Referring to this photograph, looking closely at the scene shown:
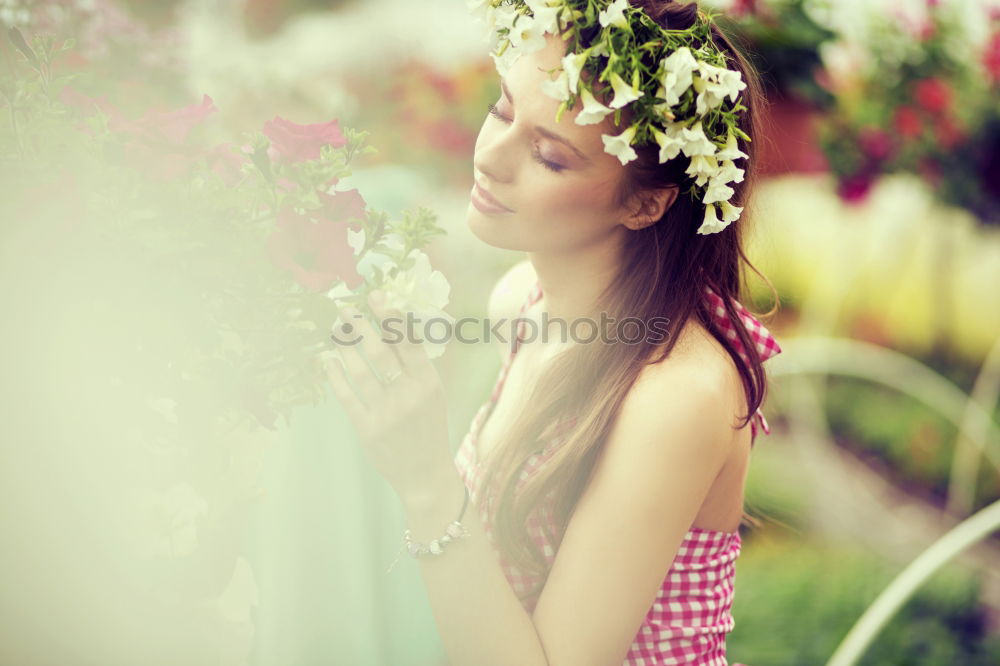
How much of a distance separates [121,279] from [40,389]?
0.12m

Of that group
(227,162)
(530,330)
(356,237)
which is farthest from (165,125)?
(530,330)

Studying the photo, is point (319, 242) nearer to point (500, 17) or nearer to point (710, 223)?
point (500, 17)

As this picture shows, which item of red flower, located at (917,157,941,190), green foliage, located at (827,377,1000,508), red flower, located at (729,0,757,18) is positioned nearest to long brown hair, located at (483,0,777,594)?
red flower, located at (729,0,757,18)

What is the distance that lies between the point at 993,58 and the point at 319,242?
109 inches

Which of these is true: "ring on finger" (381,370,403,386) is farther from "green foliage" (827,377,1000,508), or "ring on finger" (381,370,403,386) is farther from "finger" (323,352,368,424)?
"green foliage" (827,377,1000,508)

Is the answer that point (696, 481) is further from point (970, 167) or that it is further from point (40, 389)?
point (970, 167)

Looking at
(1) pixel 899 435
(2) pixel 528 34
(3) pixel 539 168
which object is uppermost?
(2) pixel 528 34

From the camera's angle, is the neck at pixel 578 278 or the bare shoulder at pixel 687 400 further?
the neck at pixel 578 278

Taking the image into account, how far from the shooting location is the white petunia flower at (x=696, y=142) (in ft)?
3.26

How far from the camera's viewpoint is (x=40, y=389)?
742 millimetres

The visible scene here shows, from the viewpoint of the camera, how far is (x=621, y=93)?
942 mm

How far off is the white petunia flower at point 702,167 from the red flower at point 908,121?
7.19 feet

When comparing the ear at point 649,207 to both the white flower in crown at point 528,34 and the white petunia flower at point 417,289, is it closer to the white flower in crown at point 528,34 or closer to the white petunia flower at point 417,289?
the white flower in crown at point 528,34

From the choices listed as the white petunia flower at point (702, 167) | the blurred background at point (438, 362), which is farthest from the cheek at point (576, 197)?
the blurred background at point (438, 362)
